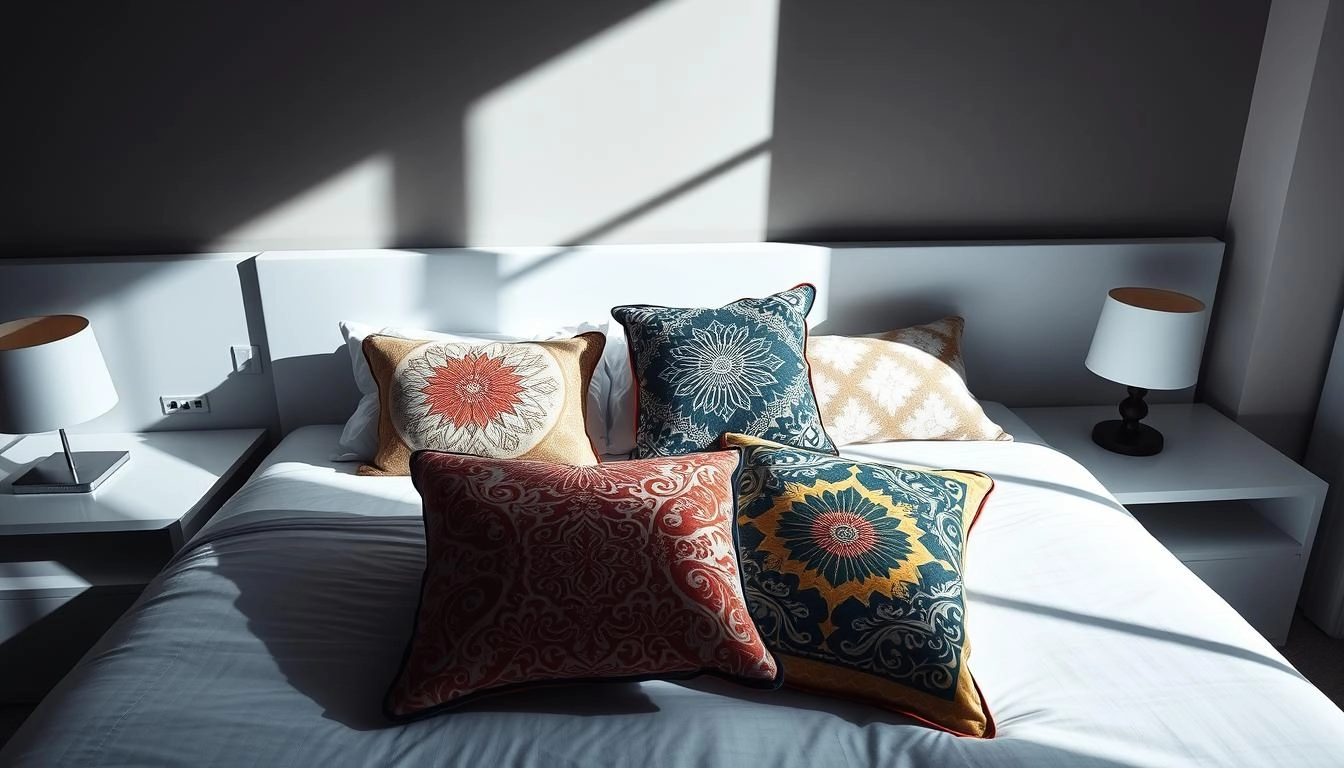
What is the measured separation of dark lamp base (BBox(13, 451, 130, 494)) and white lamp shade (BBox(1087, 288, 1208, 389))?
2584 mm

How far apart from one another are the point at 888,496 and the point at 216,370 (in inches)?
74.1

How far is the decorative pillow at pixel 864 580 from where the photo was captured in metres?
1.40

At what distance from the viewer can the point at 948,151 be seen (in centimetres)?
258

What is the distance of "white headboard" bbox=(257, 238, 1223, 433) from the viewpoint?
2.44m

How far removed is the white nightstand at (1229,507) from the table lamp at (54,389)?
2473mm

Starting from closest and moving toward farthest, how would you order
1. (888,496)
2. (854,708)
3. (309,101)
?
1. (854,708)
2. (888,496)
3. (309,101)

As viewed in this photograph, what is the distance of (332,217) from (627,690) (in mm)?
1634

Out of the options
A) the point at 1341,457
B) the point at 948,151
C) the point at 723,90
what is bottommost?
the point at 1341,457

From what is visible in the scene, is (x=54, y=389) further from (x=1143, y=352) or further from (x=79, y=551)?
(x=1143, y=352)

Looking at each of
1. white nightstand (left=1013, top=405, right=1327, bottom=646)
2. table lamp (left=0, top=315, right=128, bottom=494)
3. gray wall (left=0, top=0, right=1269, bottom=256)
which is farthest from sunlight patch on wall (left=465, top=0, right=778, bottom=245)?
white nightstand (left=1013, top=405, right=1327, bottom=646)

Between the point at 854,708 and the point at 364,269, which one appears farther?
the point at 364,269

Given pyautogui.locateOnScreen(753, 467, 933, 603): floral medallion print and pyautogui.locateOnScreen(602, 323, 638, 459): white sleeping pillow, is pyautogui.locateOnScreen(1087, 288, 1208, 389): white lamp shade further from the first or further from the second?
pyautogui.locateOnScreen(602, 323, 638, 459): white sleeping pillow

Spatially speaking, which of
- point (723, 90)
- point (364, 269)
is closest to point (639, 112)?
point (723, 90)

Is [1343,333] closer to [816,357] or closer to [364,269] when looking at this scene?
[816,357]
